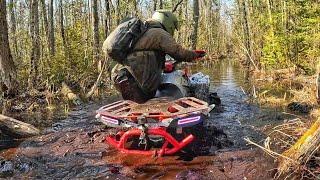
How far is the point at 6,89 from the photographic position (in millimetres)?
11625

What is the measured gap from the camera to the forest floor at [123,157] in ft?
18.7

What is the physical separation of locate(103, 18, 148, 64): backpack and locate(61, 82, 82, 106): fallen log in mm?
5858

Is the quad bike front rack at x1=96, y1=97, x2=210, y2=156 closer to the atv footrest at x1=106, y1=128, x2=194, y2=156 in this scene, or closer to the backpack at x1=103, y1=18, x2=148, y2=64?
the atv footrest at x1=106, y1=128, x2=194, y2=156

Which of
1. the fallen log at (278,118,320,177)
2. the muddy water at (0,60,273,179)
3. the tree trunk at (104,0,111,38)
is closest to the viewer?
the fallen log at (278,118,320,177)

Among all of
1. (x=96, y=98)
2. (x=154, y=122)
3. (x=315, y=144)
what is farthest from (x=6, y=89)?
(x=315, y=144)

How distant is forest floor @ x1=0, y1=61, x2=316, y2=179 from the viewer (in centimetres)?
569

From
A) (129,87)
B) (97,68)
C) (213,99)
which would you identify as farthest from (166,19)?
(97,68)

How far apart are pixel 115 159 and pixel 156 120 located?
37.3 inches

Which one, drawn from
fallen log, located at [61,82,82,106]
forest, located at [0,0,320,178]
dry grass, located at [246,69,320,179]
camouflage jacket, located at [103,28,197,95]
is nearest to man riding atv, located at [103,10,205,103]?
camouflage jacket, located at [103,28,197,95]

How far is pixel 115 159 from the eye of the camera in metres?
6.49

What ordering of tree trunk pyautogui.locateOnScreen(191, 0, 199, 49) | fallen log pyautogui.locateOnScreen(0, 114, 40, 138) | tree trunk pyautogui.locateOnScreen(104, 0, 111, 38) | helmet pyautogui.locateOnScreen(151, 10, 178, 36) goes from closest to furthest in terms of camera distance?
helmet pyautogui.locateOnScreen(151, 10, 178, 36)
fallen log pyautogui.locateOnScreen(0, 114, 40, 138)
tree trunk pyautogui.locateOnScreen(104, 0, 111, 38)
tree trunk pyautogui.locateOnScreen(191, 0, 199, 49)

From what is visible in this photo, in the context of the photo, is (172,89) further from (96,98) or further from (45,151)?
(96,98)

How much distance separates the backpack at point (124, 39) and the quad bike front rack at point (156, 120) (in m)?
0.95

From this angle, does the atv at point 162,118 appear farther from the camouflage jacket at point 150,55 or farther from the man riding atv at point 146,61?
the camouflage jacket at point 150,55
